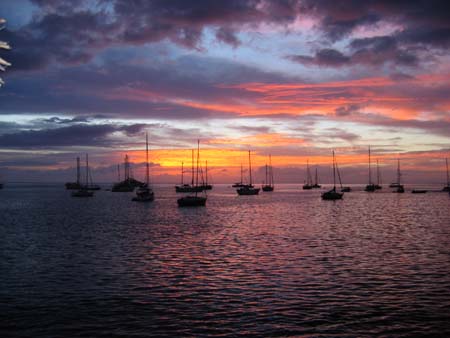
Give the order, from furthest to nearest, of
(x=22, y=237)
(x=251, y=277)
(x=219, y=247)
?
(x=22, y=237)
(x=219, y=247)
(x=251, y=277)

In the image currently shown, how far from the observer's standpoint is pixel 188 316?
69.3 feet

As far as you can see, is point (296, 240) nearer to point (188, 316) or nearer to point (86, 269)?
point (86, 269)

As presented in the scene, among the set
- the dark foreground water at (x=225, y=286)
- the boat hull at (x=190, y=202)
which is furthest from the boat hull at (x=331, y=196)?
the dark foreground water at (x=225, y=286)

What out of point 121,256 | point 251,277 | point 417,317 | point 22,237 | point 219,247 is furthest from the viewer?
point 22,237

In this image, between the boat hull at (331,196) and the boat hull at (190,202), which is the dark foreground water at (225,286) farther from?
the boat hull at (331,196)

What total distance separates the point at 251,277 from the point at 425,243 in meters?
25.4

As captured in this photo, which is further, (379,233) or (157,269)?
(379,233)

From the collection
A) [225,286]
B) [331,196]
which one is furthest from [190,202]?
[225,286]

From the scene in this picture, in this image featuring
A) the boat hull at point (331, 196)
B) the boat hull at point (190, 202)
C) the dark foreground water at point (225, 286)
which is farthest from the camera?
the boat hull at point (331, 196)

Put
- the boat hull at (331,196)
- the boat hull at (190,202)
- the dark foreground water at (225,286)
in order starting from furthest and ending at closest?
the boat hull at (331,196) → the boat hull at (190,202) → the dark foreground water at (225,286)

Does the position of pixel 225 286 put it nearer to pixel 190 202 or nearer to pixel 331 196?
pixel 190 202

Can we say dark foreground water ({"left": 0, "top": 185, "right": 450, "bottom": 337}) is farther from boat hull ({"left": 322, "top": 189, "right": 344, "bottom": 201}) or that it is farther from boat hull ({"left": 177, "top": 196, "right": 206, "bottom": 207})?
boat hull ({"left": 322, "top": 189, "right": 344, "bottom": 201})

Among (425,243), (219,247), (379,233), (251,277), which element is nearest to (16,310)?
(251,277)

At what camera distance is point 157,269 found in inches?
1275
